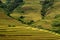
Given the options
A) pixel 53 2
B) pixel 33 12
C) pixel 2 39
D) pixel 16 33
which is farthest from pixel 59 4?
pixel 2 39

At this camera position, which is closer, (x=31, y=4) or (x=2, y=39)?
(x=2, y=39)

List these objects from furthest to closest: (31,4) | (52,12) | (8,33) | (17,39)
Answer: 1. (31,4)
2. (52,12)
3. (8,33)
4. (17,39)

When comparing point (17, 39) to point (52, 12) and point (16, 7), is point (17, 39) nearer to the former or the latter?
point (52, 12)

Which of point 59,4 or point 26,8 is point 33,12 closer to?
point 26,8

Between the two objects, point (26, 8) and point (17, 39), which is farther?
point (26, 8)

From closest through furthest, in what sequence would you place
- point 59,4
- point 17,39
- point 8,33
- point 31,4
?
1. point 17,39
2. point 8,33
3. point 59,4
4. point 31,4

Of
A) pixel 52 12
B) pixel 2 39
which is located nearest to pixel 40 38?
pixel 2 39

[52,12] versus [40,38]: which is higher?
[40,38]

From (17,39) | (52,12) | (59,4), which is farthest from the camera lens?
(59,4)

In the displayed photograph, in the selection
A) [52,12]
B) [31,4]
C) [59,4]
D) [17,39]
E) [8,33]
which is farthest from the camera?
[31,4]
